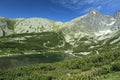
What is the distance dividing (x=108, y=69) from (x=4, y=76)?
182 ft

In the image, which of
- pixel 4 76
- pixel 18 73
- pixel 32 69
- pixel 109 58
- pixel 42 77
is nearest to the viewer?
pixel 42 77

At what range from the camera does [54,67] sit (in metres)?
148

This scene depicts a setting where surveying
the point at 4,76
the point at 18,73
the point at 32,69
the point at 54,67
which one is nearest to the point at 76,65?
the point at 54,67

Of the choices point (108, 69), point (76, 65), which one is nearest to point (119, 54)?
point (76, 65)

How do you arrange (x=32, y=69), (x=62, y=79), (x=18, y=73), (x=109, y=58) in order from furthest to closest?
(x=109, y=58), (x=32, y=69), (x=18, y=73), (x=62, y=79)

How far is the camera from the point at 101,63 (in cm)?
15488

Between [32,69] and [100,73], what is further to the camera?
[32,69]

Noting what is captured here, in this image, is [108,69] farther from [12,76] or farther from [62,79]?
[12,76]

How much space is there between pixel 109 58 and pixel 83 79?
6919 cm

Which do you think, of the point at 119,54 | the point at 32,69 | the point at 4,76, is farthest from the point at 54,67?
the point at 119,54

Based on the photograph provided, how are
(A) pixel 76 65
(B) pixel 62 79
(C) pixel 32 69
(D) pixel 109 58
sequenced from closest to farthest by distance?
(B) pixel 62 79 < (C) pixel 32 69 < (A) pixel 76 65 < (D) pixel 109 58

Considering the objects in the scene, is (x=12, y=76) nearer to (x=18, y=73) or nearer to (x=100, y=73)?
(x=18, y=73)

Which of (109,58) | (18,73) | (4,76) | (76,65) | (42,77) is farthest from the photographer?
(109,58)

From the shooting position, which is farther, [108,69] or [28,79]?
[108,69]
